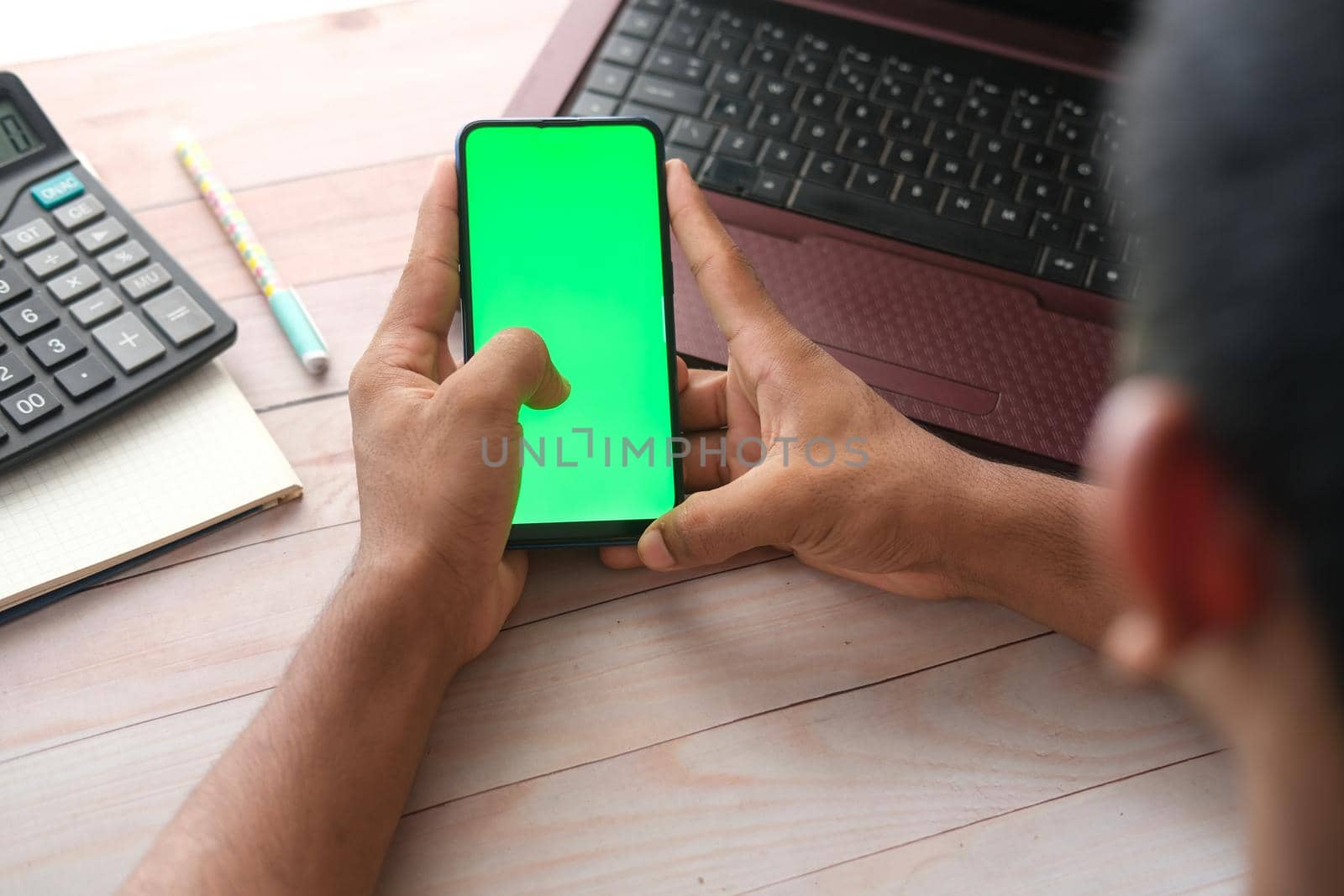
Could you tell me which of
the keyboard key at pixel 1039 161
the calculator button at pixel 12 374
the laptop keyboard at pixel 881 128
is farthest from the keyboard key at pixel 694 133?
the calculator button at pixel 12 374

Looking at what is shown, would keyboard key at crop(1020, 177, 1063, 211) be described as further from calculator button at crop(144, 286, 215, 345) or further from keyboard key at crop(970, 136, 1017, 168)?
calculator button at crop(144, 286, 215, 345)

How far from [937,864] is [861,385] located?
0.84 ft

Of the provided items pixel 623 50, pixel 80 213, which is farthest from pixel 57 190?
pixel 623 50

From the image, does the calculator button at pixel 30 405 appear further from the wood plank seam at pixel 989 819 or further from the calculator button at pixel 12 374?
the wood plank seam at pixel 989 819

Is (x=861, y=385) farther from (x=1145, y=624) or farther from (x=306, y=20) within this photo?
(x=306, y=20)

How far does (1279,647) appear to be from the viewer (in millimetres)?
235

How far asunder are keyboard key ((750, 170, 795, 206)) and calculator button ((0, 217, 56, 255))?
45 cm

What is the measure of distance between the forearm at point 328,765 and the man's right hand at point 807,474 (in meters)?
0.13

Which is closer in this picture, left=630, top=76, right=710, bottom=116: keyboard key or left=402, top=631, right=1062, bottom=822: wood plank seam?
left=402, top=631, right=1062, bottom=822: wood plank seam

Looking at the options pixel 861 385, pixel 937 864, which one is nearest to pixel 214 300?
pixel 861 385

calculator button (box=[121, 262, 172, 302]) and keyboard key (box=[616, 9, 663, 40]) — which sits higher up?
keyboard key (box=[616, 9, 663, 40])

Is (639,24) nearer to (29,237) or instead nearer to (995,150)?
(995,150)

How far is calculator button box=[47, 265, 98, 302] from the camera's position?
2.07ft

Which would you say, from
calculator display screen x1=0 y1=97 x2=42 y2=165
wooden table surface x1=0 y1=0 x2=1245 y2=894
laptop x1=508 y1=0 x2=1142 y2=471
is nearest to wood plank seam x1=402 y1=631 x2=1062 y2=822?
wooden table surface x1=0 y1=0 x2=1245 y2=894
